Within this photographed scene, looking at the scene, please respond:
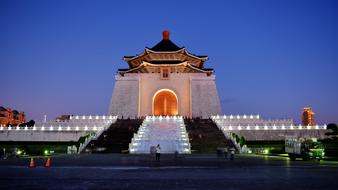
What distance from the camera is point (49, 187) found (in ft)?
22.3

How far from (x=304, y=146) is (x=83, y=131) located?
19957 mm

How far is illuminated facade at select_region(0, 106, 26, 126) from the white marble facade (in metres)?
63.9

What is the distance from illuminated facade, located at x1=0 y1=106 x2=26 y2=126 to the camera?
9679cm

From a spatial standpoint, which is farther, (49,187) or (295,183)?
(295,183)

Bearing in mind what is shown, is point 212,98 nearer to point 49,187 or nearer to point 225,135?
point 225,135

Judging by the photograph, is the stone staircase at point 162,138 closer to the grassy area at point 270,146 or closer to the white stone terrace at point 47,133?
the white stone terrace at point 47,133

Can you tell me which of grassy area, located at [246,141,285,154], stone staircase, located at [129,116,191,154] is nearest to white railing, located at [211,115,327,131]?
stone staircase, located at [129,116,191,154]

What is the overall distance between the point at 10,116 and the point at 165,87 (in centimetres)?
7522

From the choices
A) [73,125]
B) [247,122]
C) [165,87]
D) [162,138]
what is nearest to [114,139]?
[162,138]

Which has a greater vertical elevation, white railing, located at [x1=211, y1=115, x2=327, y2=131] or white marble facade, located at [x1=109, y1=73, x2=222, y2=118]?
white marble facade, located at [x1=109, y1=73, x2=222, y2=118]

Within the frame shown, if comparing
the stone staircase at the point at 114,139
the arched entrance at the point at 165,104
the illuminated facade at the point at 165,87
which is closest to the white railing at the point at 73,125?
the stone staircase at the point at 114,139

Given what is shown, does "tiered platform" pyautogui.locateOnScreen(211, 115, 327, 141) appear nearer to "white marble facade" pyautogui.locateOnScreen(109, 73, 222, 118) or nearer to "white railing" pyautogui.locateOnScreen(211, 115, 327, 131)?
"white railing" pyautogui.locateOnScreen(211, 115, 327, 131)

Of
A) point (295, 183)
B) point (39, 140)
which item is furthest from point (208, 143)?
point (295, 183)

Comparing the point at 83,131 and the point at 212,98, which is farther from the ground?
the point at 212,98
